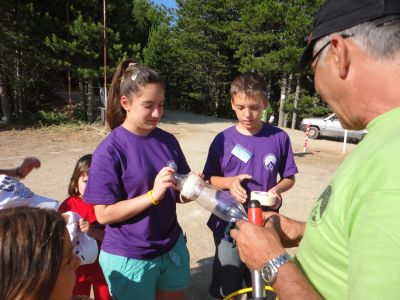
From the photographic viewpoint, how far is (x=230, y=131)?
3000mm

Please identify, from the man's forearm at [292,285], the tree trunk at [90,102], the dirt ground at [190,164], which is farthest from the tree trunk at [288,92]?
the man's forearm at [292,285]

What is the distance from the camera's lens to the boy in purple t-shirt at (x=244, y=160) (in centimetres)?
281

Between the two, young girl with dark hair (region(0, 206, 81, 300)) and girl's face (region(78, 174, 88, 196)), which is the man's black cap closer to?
young girl with dark hair (region(0, 206, 81, 300))

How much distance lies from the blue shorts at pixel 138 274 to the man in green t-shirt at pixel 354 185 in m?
1.02

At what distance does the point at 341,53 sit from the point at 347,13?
13 cm

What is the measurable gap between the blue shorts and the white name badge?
97 centimetres

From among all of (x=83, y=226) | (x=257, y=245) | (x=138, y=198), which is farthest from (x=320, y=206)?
(x=83, y=226)

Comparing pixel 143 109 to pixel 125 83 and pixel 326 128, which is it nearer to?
Result: pixel 125 83

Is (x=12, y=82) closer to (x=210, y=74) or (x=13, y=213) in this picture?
(x=13, y=213)

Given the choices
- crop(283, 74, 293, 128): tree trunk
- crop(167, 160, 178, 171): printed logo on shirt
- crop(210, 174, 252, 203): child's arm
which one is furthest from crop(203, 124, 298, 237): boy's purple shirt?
crop(283, 74, 293, 128): tree trunk

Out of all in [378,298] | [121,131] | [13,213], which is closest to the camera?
[378,298]

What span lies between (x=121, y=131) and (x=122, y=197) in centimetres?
44

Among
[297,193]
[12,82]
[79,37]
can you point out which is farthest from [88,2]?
[297,193]

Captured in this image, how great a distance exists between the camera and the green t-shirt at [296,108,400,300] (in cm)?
80
